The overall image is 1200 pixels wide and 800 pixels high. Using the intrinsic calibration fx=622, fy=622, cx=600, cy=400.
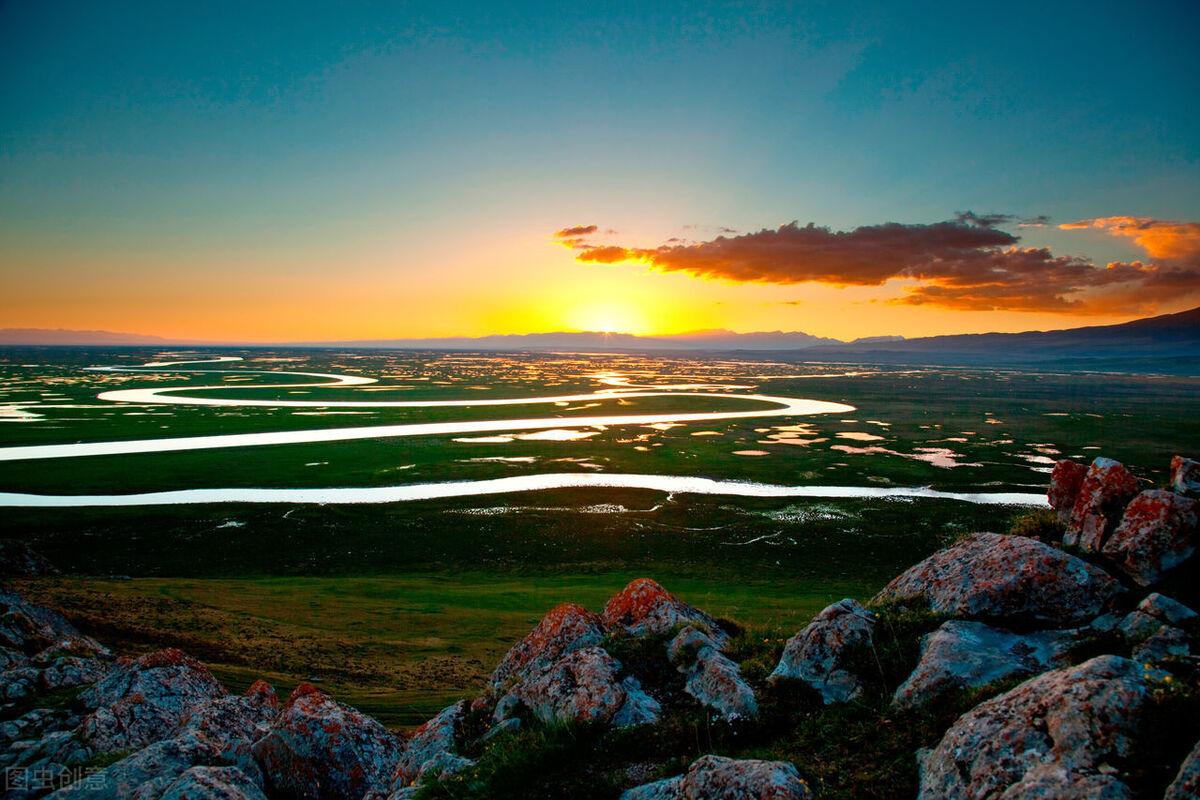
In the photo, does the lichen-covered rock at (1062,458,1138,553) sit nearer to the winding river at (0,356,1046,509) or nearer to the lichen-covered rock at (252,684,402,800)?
the lichen-covered rock at (252,684,402,800)

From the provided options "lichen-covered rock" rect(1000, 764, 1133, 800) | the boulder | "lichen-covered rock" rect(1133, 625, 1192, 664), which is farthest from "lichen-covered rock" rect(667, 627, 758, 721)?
the boulder

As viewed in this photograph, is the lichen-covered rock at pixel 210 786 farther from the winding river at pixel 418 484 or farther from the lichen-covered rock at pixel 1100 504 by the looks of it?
the winding river at pixel 418 484

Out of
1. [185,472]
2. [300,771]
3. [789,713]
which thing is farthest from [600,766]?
[185,472]

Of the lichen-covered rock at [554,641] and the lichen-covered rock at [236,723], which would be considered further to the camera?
the lichen-covered rock at [554,641]

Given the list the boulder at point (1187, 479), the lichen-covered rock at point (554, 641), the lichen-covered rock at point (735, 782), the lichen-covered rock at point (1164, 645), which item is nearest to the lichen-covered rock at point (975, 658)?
the lichen-covered rock at point (1164, 645)

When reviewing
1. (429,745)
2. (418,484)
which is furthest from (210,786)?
(418,484)

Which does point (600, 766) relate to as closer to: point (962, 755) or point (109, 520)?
point (962, 755)
